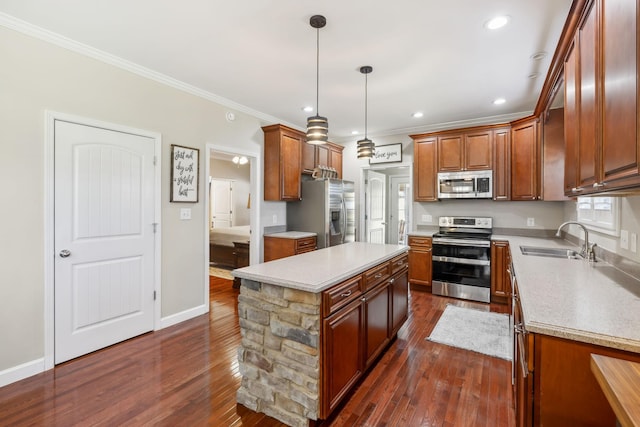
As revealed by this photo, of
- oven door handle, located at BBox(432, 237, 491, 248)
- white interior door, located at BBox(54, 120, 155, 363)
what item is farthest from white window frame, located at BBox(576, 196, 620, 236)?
white interior door, located at BBox(54, 120, 155, 363)

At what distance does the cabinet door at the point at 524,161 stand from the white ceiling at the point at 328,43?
1.25ft

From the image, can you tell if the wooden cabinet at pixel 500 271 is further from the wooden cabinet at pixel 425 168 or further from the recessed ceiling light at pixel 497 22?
the recessed ceiling light at pixel 497 22

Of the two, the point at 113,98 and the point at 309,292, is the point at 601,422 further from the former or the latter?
the point at 113,98

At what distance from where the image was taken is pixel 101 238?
283cm

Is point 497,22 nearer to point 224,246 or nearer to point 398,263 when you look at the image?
point 398,263

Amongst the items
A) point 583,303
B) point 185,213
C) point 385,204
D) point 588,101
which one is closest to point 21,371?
point 185,213

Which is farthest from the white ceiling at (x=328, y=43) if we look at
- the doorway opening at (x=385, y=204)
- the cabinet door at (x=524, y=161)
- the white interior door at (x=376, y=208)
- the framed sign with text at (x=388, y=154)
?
the white interior door at (x=376, y=208)

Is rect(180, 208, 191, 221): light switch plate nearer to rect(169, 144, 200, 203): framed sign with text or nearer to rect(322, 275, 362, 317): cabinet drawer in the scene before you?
rect(169, 144, 200, 203): framed sign with text

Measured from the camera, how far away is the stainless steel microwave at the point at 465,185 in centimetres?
440

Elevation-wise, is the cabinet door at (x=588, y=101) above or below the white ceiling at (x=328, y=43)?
below

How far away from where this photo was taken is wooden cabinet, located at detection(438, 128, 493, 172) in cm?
442

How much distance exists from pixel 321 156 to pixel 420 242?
2.21m

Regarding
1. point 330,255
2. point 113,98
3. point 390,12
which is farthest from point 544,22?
point 113,98

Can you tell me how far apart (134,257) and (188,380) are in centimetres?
143
